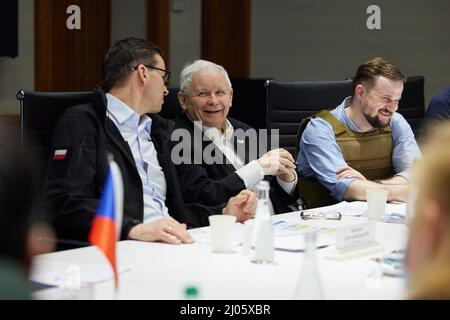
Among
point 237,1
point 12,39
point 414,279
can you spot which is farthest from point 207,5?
point 414,279

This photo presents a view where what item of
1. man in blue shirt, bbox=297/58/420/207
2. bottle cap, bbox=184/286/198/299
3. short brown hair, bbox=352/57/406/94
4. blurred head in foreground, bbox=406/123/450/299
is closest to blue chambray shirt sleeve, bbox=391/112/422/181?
man in blue shirt, bbox=297/58/420/207

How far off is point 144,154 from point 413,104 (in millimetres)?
2101

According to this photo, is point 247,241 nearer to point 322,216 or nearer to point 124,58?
point 322,216

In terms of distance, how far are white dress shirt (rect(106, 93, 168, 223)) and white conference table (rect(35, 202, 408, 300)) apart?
0.76 metres

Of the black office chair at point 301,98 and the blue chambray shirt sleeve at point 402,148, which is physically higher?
the black office chair at point 301,98

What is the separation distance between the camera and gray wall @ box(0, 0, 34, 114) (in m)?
6.19

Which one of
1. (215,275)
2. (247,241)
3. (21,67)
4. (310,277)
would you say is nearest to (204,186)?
(247,241)

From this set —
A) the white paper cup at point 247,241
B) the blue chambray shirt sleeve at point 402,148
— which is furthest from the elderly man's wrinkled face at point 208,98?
the white paper cup at point 247,241

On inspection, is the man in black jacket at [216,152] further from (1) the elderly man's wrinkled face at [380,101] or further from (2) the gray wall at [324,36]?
Result: (2) the gray wall at [324,36]

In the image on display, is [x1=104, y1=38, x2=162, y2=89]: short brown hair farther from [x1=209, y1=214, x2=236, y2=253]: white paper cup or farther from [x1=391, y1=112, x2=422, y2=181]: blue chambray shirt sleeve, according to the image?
[x1=391, y1=112, x2=422, y2=181]: blue chambray shirt sleeve

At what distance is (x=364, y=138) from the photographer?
4035 millimetres

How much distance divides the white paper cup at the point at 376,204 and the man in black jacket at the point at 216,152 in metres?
0.60

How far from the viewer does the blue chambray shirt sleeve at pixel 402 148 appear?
13.2ft

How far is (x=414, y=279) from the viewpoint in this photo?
104 centimetres
